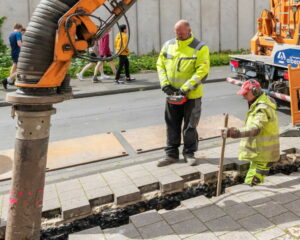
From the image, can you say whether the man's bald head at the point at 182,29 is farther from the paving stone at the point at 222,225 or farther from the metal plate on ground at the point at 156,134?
the paving stone at the point at 222,225

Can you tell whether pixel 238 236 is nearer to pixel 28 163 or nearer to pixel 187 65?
pixel 28 163

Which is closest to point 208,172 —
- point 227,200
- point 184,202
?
point 227,200

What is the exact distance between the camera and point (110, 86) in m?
11.4

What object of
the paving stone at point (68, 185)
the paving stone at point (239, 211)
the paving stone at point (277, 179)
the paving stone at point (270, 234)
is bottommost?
the paving stone at point (270, 234)

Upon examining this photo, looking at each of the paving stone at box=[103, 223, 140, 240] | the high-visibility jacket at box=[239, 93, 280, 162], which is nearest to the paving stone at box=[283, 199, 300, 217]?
the high-visibility jacket at box=[239, 93, 280, 162]

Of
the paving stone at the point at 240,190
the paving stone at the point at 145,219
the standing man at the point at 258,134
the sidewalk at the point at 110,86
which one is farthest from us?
the sidewalk at the point at 110,86

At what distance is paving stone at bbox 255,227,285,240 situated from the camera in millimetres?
3272

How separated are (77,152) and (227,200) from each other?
2912mm

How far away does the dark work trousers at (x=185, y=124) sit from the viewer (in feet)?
16.8

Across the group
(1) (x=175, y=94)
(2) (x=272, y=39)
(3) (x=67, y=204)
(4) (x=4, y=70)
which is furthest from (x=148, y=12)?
(3) (x=67, y=204)

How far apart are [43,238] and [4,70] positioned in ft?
34.4

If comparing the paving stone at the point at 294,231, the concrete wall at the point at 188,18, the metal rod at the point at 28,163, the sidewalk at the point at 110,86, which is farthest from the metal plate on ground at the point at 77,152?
the concrete wall at the point at 188,18

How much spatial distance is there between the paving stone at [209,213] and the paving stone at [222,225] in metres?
0.07

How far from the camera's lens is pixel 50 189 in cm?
454
